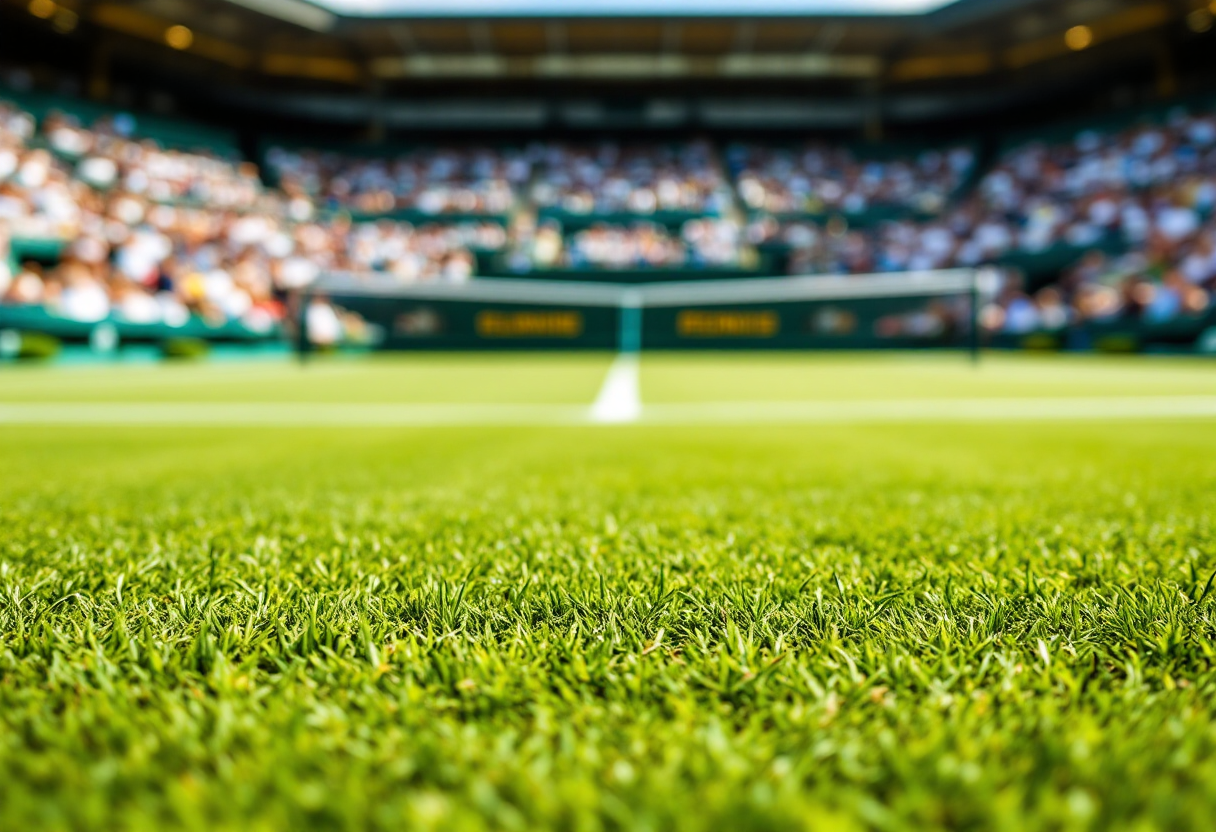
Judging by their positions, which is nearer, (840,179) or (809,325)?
(809,325)

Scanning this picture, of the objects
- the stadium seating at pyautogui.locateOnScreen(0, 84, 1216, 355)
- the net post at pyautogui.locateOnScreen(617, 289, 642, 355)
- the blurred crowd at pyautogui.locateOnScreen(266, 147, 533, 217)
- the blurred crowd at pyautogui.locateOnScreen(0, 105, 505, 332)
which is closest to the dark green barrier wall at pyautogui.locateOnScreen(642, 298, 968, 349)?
the net post at pyautogui.locateOnScreen(617, 289, 642, 355)

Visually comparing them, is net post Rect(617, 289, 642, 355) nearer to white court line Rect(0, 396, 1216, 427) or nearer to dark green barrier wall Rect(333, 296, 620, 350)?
dark green barrier wall Rect(333, 296, 620, 350)

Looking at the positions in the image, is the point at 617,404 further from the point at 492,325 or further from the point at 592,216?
the point at 592,216

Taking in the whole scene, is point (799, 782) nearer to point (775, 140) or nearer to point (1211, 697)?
point (1211, 697)

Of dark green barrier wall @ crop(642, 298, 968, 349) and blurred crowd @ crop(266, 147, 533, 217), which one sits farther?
blurred crowd @ crop(266, 147, 533, 217)

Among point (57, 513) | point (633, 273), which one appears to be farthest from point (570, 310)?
Result: point (57, 513)

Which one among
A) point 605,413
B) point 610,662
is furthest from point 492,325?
point 610,662

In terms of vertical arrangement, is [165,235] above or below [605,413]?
above
